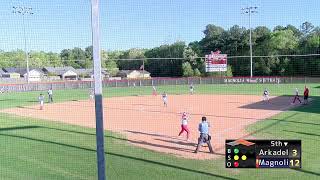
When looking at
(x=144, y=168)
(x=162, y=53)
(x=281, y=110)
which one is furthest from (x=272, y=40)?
(x=144, y=168)

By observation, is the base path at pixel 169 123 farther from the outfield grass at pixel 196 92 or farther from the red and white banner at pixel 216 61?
the red and white banner at pixel 216 61

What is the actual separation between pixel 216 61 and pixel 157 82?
619 inches

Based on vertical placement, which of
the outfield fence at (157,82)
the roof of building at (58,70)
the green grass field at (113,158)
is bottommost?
the green grass field at (113,158)

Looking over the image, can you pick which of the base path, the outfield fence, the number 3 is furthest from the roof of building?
the number 3

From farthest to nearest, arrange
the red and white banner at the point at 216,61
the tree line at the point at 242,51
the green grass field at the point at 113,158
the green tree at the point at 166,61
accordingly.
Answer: the red and white banner at the point at 216,61 → the green tree at the point at 166,61 → the tree line at the point at 242,51 → the green grass field at the point at 113,158

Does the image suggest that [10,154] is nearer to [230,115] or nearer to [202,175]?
[202,175]

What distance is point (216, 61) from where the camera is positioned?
41.4 meters

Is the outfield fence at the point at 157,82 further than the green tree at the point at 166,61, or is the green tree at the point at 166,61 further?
the outfield fence at the point at 157,82

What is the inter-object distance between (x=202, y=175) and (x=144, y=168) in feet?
5.33
